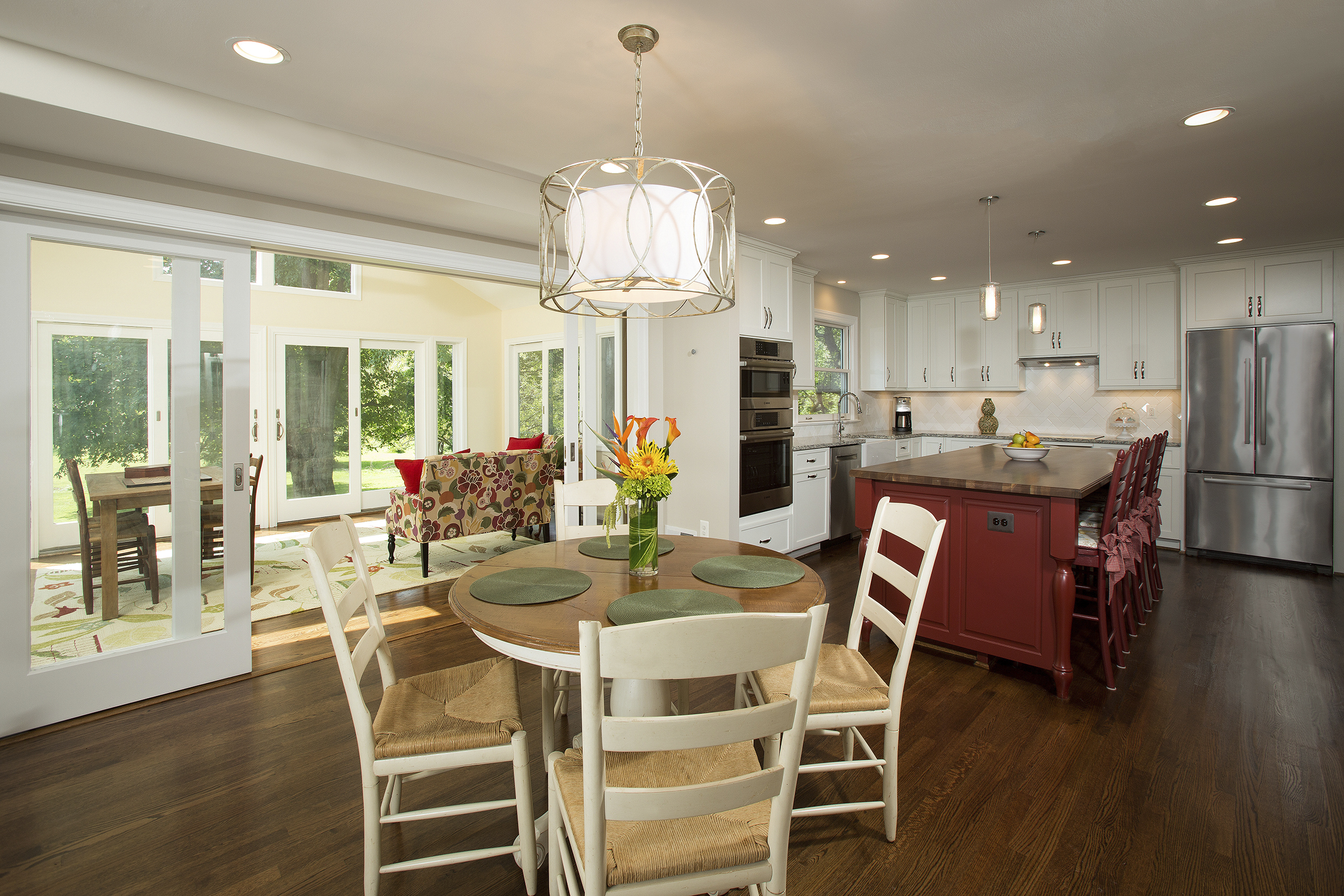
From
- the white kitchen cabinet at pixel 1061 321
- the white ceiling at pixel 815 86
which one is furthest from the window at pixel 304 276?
the white kitchen cabinet at pixel 1061 321

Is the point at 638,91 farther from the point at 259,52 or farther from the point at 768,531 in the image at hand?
the point at 768,531

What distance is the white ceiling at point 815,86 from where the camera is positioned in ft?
6.15

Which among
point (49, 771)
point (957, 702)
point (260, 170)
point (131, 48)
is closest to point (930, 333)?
point (957, 702)

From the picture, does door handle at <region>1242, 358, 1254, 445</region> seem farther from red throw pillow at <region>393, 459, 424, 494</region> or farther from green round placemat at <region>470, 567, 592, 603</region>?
red throw pillow at <region>393, 459, 424, 494</region>

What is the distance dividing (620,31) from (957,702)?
2.78 m

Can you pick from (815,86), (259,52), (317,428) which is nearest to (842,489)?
(815,86)

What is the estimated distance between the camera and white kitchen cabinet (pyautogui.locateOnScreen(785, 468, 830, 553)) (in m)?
4.98

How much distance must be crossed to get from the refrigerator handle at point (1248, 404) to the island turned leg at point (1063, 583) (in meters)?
3.32

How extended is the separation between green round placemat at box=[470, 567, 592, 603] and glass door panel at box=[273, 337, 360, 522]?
18.2ft

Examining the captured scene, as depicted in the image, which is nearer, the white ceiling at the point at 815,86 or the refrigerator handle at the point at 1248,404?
the white ceiling at the point at 815,86

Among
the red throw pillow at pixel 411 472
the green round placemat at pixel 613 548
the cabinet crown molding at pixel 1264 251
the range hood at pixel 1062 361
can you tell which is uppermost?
the cabinet crown molding at pixel 1264 251

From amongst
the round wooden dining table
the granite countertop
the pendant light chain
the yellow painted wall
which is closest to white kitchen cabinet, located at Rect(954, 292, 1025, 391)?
the granite countertop

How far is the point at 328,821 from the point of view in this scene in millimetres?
1896

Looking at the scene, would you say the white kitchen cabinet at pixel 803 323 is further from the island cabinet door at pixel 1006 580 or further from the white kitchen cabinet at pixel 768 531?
the island cabinet door at pixel 1006 580
